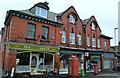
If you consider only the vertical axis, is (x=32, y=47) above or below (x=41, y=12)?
below

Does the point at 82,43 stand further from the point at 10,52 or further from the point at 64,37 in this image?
the point at 10,52

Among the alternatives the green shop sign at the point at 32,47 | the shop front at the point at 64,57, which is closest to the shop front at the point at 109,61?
the shop front at the point at 64,57

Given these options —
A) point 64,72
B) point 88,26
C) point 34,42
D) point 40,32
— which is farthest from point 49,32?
point 88,26

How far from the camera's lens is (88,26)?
27938mm

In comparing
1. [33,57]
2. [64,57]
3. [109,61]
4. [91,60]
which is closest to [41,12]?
[33,57]

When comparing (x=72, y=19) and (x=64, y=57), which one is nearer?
(x=64, y=57)

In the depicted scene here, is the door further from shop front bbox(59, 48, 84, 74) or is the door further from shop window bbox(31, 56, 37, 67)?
shop front bbox(59, 48, 84, 74)

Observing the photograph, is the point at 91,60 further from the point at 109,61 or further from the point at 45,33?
Result: the point at 45,33

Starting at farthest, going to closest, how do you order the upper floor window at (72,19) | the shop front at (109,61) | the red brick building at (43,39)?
the shop front at (109,61), the upper floor window at (72,19), the red brick building at (43,39)

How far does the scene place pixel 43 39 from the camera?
20.8 m

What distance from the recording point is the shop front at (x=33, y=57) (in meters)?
18.1

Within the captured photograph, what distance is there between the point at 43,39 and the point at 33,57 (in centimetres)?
254

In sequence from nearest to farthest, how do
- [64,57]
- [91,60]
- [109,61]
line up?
[64,57], [91,60], [109,61]

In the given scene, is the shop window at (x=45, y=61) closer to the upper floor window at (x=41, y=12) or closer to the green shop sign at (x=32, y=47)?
the green shop sign at (x=32, y=47)
